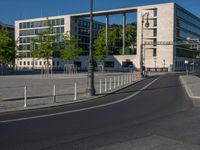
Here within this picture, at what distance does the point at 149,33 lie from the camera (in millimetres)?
115500

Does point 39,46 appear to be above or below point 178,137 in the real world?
above

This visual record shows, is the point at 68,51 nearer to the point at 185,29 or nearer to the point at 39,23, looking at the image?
the point at 39,23

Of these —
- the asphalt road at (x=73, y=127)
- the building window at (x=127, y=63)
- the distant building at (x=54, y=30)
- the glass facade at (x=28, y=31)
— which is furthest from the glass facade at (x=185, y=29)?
the asphalt road at (x=73, y=127)

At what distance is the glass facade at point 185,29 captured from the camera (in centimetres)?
11839

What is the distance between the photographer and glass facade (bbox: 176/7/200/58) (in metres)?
118

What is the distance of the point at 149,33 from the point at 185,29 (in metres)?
17.7

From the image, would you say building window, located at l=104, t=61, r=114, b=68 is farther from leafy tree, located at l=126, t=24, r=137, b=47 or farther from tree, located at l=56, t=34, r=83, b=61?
tree, located at l=56, t=34, r=83, b=61

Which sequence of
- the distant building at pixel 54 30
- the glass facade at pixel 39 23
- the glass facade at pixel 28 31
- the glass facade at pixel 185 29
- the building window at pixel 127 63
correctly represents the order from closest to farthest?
1. the building window at pixel 127 63
2. the glass facade at pixel 185 29
3. the distant building at pixel 54 30
4. the glass facade at pixel 39 23
5. the glass facade at pixel 28 31

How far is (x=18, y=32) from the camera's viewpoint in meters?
142

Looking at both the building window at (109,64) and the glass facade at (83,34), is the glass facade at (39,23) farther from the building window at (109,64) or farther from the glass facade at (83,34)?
the building window at (109,64)

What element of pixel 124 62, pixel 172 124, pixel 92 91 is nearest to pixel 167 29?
pixel 124 62

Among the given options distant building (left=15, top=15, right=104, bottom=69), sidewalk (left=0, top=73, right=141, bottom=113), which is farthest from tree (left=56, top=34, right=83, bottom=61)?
distant building (left=15, top=15, right=104, bottom=69)

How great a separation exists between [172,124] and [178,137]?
210cm

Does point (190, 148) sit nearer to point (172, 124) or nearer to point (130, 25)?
point (172, 124)
